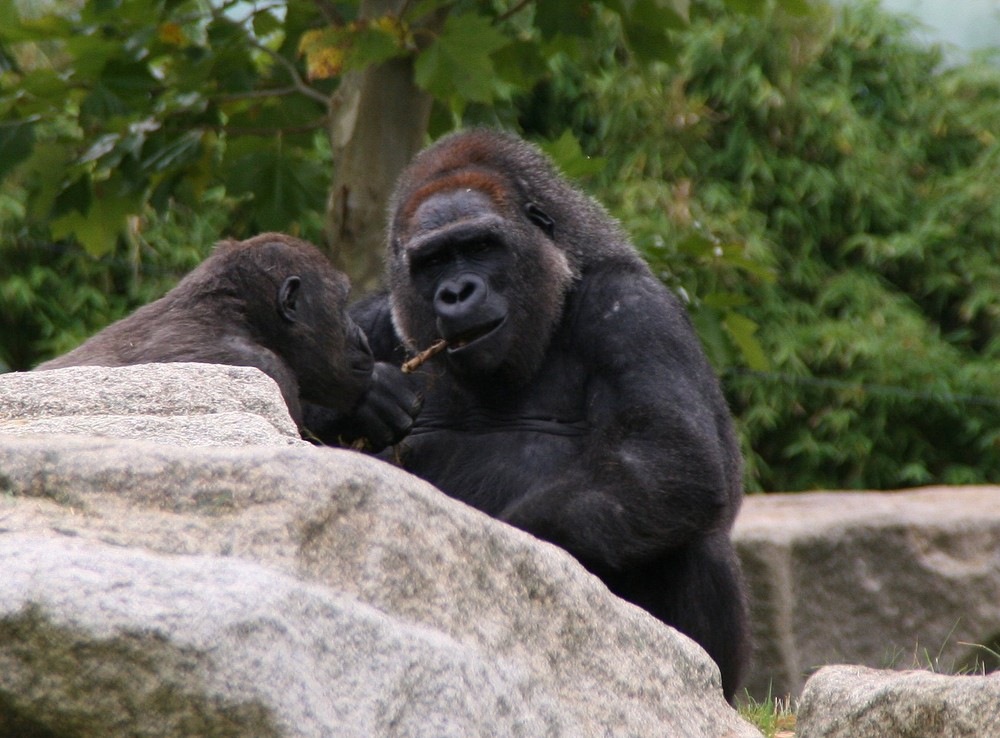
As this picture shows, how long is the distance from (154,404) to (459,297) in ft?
4.07

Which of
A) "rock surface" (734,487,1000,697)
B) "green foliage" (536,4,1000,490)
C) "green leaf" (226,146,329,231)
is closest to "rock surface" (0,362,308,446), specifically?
"green leaf" (226,146,329,231)

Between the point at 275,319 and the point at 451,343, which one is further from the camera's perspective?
the point at 275,319

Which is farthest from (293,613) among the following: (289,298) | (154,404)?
(289,298)

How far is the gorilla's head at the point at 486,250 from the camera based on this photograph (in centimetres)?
365

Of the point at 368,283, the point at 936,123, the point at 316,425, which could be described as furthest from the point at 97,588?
the point at 936,123

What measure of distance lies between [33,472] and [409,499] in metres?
0.52

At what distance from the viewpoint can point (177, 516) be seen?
1881 millimetres

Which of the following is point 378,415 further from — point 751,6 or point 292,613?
point 292,613

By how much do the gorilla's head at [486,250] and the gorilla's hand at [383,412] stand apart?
133 millimetres

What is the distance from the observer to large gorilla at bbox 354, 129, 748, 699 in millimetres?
3496

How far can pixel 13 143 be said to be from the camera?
4781 millimetres

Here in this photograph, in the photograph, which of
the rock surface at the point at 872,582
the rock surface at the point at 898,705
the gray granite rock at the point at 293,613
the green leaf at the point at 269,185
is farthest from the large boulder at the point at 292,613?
the rock surface at the point at 872,582

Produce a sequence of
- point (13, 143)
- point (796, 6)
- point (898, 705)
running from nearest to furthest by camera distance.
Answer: point (898, 705)
point (796, 6)
point (13, 143)

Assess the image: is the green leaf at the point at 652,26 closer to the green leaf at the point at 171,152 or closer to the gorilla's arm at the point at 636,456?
the gorilla's arm at the point at 636,456
